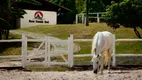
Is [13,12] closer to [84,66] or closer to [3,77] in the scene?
[84,66]

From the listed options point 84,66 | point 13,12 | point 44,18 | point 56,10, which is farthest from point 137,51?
point 56,10

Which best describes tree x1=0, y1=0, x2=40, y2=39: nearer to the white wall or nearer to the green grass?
the green grass

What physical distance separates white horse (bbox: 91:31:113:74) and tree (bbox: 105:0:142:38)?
723cm

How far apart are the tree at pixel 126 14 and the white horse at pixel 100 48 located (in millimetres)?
7231

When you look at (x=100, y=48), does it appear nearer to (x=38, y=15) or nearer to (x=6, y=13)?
(x=6, y=13)

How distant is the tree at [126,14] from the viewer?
22.3m

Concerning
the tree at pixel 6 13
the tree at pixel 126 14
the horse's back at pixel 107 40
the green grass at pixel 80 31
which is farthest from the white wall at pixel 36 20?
the horse's back at pixel 107 40

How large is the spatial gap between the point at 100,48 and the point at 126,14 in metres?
8.68

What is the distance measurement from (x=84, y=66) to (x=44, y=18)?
2488 centimetres

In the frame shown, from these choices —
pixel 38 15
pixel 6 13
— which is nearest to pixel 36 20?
pixel 38 15

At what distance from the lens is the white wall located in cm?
4044

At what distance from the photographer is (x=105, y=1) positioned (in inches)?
1800

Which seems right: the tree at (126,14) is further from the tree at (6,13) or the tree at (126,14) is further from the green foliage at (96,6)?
the green foliage at (96,6)

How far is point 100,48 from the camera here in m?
14.3
